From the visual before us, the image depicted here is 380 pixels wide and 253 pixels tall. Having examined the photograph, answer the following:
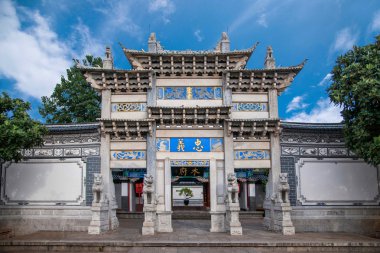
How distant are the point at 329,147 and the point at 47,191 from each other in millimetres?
13631

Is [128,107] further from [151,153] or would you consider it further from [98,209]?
[98,209]

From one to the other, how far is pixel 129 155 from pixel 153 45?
5503 mm

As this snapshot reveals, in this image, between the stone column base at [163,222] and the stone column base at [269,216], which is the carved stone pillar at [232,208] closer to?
the stone column base at [269,216]

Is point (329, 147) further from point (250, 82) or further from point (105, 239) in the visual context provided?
point (105, 239)

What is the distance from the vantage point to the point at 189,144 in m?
15.1

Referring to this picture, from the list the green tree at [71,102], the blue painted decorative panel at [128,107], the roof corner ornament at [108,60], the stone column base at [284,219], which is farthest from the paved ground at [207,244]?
the green tree at [71,102]

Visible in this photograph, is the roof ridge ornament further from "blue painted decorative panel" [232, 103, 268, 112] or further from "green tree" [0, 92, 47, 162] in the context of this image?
"green tree" [0, 92, 47, 162]

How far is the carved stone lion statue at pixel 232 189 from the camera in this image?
13.8m

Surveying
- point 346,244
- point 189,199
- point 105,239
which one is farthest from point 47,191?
point 189,199

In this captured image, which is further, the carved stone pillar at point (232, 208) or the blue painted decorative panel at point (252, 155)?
the blue painted decorative panel at point (252, 155)

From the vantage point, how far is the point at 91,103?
24.4 metres

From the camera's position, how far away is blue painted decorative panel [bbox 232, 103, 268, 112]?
50.7 ft

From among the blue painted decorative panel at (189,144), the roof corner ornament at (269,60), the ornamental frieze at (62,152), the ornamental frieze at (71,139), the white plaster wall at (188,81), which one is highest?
the roof corner ornament at (269,60)

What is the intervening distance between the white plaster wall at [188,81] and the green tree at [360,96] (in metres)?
5.25
